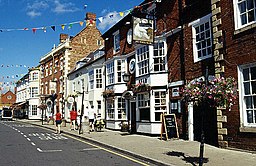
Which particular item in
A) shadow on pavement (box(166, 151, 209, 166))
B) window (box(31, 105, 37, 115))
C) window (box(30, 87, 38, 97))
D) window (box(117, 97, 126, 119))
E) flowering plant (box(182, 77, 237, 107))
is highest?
window (box(30, 87, 38, 97))

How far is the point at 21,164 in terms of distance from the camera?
29.2ft

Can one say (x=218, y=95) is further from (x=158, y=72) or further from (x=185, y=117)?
(x=158, y=72)

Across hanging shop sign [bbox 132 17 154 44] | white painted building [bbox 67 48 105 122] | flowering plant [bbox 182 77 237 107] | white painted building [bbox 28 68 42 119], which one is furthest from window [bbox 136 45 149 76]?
white painted building [bbox 28 68 42 119]

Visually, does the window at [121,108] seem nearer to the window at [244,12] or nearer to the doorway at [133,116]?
the doorway at [133,116]

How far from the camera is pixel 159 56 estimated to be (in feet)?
52.3

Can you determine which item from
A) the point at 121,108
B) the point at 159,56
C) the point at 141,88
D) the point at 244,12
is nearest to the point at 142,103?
the point at 141,88

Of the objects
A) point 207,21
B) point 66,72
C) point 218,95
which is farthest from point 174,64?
point 66,72

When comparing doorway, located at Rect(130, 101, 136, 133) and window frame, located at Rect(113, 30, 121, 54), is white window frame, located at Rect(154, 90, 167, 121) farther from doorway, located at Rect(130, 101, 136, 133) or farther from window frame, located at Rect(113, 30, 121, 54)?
window frame, located at Rect(113, 30, 121, 54)

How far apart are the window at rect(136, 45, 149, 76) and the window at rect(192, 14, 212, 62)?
3909 millimetres

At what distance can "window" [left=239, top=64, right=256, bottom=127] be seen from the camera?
9703 millimetres

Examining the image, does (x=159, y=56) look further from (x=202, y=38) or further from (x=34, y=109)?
(x=34, y=109)

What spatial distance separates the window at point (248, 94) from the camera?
31.8 feet

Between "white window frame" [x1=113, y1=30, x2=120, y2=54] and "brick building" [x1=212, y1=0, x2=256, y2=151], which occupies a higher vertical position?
"white window frame" [x1=113, y1=30, x2=120, y2=54]

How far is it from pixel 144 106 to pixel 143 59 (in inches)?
118
